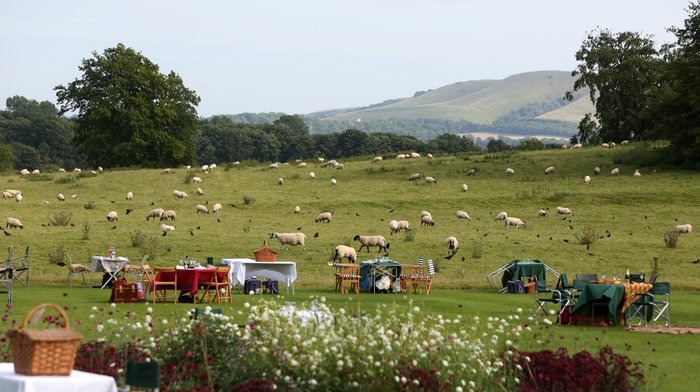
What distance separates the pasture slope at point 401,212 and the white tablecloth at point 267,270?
3071 millimetres

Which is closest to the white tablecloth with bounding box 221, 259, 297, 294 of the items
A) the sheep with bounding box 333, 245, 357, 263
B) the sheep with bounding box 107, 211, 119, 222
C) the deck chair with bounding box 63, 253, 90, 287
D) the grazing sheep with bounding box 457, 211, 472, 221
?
the deck chair with bounding box 63, 253, 90, 287

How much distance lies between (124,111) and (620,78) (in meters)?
41.2

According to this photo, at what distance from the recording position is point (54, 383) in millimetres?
9797

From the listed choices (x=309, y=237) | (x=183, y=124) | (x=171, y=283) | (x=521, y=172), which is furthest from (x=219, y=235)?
(x=183, y=124)

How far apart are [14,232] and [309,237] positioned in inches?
487

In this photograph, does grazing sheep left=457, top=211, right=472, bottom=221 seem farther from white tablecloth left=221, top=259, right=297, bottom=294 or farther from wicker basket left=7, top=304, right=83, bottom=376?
wicker basket left=7, top=304, right=83, bottom=376

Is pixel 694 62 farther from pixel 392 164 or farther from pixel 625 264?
pixel 625 264

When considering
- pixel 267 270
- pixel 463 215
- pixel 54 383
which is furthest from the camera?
pixel 463 215

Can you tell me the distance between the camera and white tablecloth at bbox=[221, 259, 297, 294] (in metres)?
28.6

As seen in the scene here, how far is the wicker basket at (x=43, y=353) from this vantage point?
32.7 feet

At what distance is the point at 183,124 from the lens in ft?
311

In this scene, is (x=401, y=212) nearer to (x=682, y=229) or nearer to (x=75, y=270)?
(x=682, y=229)

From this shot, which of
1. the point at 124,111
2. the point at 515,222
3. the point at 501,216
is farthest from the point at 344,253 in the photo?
the point at 124,111

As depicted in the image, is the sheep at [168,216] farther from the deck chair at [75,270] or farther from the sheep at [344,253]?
the deck chair at [75,270]
